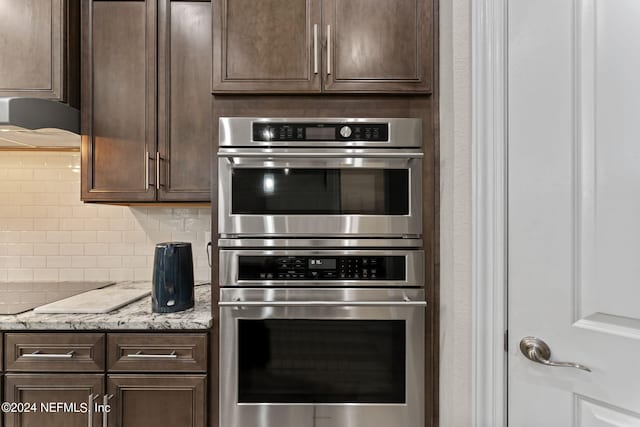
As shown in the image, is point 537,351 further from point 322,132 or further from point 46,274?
point 46,274

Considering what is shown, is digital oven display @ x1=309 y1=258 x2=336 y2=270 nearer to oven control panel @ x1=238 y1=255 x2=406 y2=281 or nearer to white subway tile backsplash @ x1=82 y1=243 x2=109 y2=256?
oven control panel @ x1=238 y1=255 x2=406 y2=281

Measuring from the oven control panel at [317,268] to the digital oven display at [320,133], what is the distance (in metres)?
0.46

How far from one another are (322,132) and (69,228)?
5.02 feet

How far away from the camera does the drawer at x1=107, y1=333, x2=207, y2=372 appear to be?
1.38 m

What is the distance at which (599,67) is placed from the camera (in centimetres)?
96

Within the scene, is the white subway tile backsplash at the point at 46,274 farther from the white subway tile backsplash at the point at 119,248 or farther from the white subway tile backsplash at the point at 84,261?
the white subway tile backsplash at the point at 119,248

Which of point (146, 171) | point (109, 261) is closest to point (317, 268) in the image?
point (146, 171)

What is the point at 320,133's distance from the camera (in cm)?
142

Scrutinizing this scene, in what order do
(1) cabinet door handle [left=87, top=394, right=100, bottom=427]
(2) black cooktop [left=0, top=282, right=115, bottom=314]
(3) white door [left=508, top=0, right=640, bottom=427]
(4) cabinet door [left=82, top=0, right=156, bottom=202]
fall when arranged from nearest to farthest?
1. (3) white door [left=508, top=0, right=640, bottom=427]
2. (1) cabinet door handle [left=87, top=394, right=100, bottom=427]
3. (2) black cooktop [left=0, top=282, right=115, bottom=314]
4. (4) cabinet door [left=82, top=0, right=156, bottom=202]

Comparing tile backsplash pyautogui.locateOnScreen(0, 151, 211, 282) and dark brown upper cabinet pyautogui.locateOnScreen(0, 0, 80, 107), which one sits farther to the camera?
tile backsplash pyautogui.locateOnScreen(0, 151, 211, 282)

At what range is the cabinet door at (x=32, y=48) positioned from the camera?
1.61 m

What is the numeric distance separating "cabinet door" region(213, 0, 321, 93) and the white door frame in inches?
22.9

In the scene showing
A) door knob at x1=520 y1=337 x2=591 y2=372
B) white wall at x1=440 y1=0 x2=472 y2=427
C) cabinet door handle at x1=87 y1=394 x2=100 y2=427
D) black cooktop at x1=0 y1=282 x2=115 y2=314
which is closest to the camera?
door knob at x1=520 y1=337 x2=591 y2=372

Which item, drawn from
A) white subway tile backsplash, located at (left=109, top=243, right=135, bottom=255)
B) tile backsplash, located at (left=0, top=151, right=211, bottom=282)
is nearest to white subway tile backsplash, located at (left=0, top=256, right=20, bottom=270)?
tile backsplash, located at (left=0, top=151, right=211, bottom=282)
